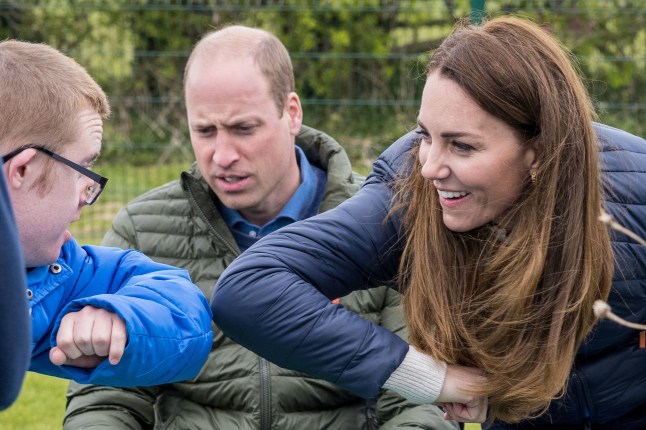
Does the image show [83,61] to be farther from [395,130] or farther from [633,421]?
[633,421]

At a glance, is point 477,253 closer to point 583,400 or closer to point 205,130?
point 583,400

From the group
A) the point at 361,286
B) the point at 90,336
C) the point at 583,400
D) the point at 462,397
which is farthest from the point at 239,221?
the point at 90,336

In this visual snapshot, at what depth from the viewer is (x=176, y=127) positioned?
8641 millimetres

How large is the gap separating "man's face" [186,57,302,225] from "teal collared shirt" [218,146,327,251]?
0.04 metres

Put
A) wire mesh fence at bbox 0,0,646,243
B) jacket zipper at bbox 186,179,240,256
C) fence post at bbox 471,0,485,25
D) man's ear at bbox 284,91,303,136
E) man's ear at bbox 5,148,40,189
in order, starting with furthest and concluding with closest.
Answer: wire mesh fence at bbox 0,0,646,243
fence post at bbox 471,0,485,25
man's ear at bbox 284,91,303,136
jacket zipper at bbox 186,179,240,256
man's ear at bbox 5,148,40,189

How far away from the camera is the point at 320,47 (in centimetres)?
856

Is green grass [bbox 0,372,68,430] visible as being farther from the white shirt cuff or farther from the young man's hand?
the young man's hand

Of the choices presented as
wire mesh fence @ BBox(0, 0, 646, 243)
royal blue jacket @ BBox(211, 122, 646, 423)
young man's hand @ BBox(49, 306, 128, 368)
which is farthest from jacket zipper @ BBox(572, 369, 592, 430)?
wire mesh fence @ BBox(0, 0, 646, 243)

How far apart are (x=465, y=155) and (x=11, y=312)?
139cm

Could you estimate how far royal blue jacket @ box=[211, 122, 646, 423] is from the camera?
2691mm

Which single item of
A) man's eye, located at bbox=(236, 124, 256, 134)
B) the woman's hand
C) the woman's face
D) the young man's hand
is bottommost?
the woman's hand

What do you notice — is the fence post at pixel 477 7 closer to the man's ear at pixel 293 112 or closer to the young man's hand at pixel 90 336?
the man's ear at pixel 293 112

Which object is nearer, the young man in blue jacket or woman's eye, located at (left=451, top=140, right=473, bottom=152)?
the young man in blue jacket

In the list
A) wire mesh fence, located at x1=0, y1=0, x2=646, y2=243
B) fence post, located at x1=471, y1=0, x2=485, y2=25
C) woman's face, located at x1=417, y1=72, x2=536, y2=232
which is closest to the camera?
woman's face, located at x1=417, y1=72, x2=536, y2=232
